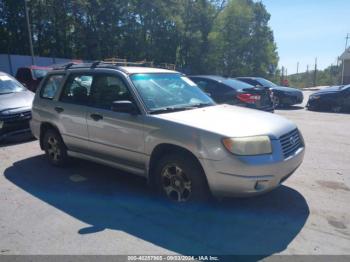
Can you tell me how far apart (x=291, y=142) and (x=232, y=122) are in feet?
2.63

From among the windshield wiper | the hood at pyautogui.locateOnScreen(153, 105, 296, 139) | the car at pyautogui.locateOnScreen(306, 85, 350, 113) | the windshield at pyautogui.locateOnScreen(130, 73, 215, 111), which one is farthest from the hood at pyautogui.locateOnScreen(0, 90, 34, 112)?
the car at pyautogui.locateOnScreen(306, 85, 350, 113)

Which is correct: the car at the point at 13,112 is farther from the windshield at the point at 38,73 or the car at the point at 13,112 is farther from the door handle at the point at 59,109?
the windshield at the point at 38,73

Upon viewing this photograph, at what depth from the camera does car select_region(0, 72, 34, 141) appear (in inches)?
300

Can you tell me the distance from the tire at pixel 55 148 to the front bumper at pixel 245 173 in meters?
2.99

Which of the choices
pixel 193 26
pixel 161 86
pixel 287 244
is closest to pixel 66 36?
pixel 193 26

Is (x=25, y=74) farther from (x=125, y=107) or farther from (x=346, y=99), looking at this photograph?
(x=346, y=99)

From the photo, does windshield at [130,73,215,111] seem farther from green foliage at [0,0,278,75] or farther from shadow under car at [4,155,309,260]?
green foliage at [0,0,278,75]

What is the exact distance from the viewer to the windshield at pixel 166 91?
461cm

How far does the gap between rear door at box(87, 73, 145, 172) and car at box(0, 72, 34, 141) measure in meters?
3.53

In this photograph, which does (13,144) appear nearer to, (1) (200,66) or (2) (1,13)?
(2) (1,13)

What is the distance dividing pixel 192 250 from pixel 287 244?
98 centimetres

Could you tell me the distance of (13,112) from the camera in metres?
7.77

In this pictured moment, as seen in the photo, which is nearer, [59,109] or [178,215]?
[178,215]

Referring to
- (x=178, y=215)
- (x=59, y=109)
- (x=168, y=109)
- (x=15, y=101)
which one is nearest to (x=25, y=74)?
(x=15, y=101)
